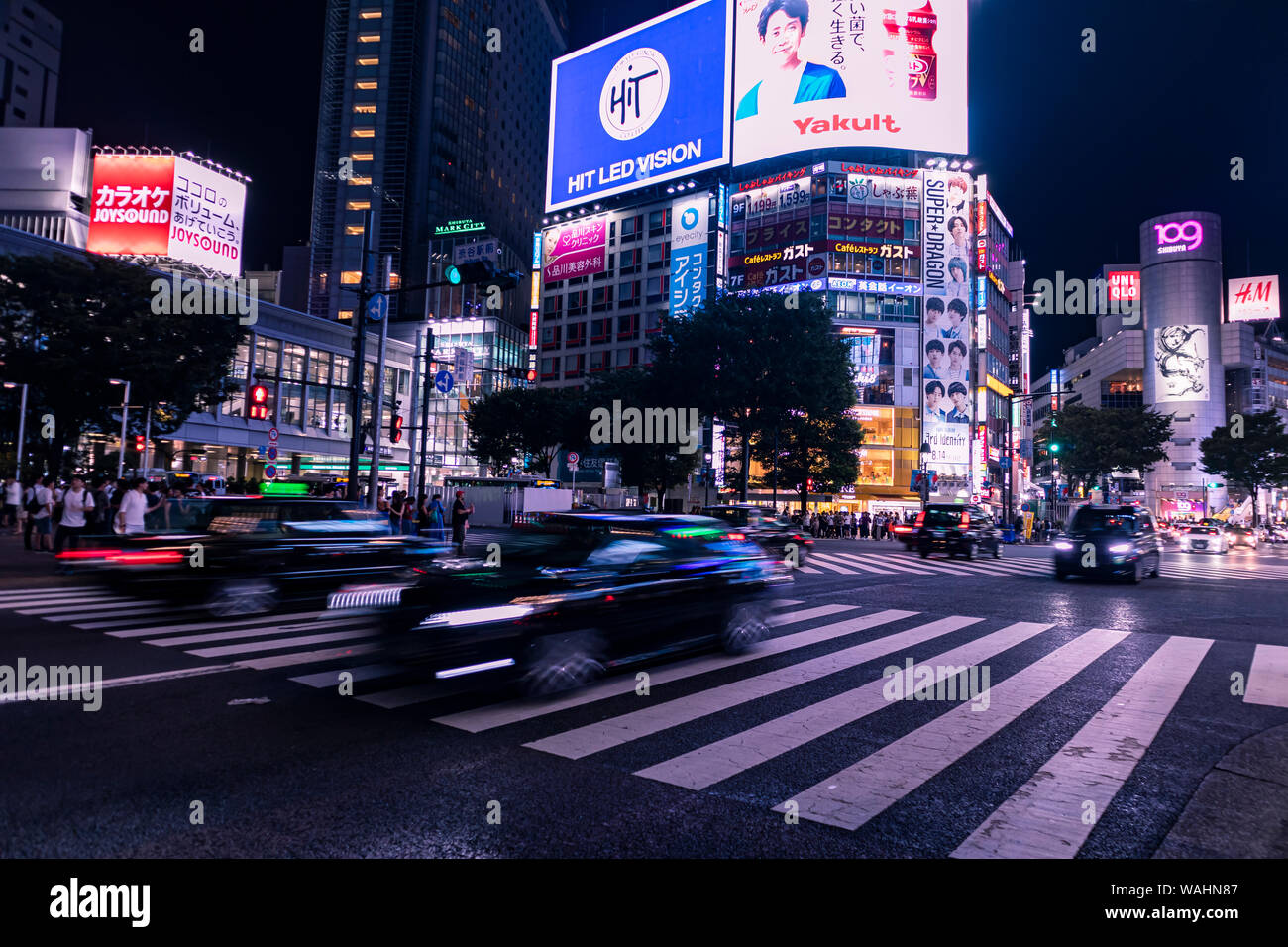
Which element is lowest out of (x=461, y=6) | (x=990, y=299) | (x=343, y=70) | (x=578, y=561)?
(x=578, y=561)

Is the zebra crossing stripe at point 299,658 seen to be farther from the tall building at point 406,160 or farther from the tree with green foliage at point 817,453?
the tall building at point 406,160

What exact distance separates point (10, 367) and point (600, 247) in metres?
47.7

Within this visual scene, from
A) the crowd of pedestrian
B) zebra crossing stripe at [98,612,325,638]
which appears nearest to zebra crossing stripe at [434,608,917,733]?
zebra crossing stripe at [98,612,325,638]

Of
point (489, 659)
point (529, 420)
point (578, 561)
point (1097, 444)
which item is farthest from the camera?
point (1097, 444)

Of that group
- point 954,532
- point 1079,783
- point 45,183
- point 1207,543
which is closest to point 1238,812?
point 1079,783

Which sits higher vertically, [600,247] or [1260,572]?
[600,247]

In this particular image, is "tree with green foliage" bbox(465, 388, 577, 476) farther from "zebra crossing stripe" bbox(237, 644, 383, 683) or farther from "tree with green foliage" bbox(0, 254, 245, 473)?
"zebra crossing stripe" bbox(237, 644, 383, 683)

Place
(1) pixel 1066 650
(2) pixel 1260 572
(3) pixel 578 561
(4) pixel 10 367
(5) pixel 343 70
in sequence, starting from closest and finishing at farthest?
(3) pixel 578 561 → (1) pixel 1066 650 → (2) pixel 1260 572 → (4) pixel 10 367 → (5) pixel 343 70

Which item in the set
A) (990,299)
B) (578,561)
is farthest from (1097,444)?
(578,561)

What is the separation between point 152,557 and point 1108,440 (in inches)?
2746

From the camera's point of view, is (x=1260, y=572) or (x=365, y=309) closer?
(x=365, y=309)

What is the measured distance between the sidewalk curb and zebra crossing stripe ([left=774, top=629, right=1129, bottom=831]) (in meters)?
1.24
